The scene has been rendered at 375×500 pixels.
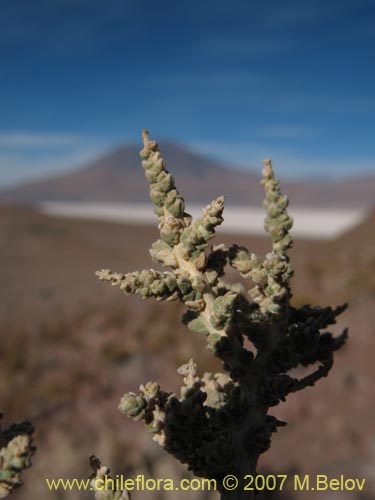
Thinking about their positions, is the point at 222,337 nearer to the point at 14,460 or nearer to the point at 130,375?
the point at 14,460

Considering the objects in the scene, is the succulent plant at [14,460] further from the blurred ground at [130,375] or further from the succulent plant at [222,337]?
the blurred ground at [130,375]

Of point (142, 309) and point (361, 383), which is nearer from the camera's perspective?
point (361, 383)

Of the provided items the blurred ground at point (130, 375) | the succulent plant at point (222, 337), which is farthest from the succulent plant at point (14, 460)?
the blurred ground at point (130, 375)

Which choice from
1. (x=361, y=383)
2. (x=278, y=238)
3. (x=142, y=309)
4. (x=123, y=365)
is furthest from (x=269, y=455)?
(x=142, y=309)

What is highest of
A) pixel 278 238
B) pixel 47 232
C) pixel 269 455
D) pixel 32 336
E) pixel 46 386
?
pixel 47 232

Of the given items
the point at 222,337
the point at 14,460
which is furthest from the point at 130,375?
the point at 14,460

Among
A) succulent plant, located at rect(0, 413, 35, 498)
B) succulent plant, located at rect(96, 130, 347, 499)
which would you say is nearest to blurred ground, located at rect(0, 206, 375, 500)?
succulent plant, located at rect(96, 130, 347, 499)

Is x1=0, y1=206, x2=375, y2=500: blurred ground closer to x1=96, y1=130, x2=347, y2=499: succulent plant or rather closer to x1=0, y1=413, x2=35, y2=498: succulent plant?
x1=96, y1=130, x2=347, y2=499: succulent plant

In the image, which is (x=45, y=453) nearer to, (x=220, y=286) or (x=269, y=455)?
(x=269, y=455)
